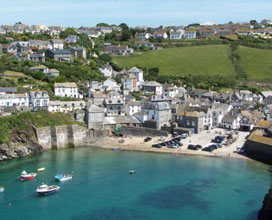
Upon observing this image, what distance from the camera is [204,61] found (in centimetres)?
8138

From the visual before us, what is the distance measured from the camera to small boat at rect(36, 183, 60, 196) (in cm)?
3105

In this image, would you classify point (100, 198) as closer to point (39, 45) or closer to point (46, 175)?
point (46, 175)

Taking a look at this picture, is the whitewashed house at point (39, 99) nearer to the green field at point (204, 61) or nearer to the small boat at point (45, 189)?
the small boat at point (45, 189)

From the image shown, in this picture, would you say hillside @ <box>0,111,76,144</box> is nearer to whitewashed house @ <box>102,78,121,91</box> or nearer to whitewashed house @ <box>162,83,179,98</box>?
whitewashed house @ <box>102,78,121,91</box>

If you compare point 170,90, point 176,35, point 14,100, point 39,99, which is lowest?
point 170,90

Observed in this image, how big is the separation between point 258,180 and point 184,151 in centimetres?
995

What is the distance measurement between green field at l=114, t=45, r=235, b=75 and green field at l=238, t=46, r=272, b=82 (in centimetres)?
290

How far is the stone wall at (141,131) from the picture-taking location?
156 ft

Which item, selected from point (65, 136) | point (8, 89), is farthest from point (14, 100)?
point (65, 136)

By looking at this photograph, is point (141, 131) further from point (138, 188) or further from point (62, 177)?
point (138, 188)

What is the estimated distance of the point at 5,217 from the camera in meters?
27.3

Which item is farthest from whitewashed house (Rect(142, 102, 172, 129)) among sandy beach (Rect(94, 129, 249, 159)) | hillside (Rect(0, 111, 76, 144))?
hillside (Rect(0, 111, 76, 144))

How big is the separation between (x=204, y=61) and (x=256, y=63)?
9.96m

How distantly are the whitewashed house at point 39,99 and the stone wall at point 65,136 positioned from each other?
6642mm
